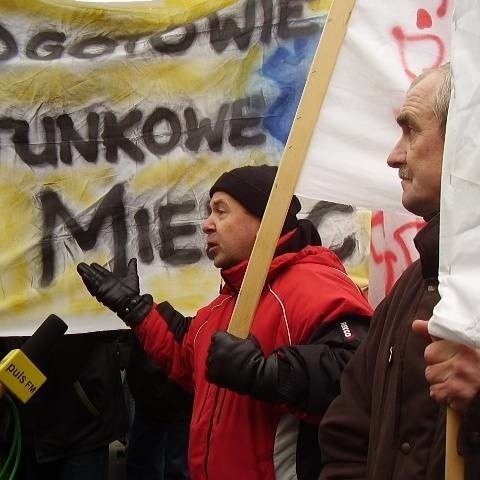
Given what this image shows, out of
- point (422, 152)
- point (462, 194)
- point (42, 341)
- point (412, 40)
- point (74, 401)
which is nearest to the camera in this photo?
point (462, 194)

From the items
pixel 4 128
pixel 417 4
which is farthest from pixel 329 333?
pixel 4 128

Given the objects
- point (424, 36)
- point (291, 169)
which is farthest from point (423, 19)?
point (291, 169)

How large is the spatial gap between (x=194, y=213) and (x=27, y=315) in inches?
28.4

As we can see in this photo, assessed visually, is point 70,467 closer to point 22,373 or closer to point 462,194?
point 22,373

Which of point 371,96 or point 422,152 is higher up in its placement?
point 371,96

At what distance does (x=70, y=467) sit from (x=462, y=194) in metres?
2.50

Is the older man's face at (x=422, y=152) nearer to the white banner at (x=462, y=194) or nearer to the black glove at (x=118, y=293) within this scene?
the white banner at (x=462, y=194)

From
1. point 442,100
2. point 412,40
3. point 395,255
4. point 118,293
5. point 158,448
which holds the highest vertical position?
point 412,40

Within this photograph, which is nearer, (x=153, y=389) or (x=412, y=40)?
(x=412, y=40)

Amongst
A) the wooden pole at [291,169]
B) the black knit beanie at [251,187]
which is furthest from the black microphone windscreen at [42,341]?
the black knit beanie at [251,187]

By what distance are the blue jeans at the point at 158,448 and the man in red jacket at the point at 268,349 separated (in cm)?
124

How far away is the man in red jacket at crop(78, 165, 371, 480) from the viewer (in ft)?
6.57

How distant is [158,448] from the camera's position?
12.4 ft

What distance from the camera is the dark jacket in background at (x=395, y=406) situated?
1458 millimetres
